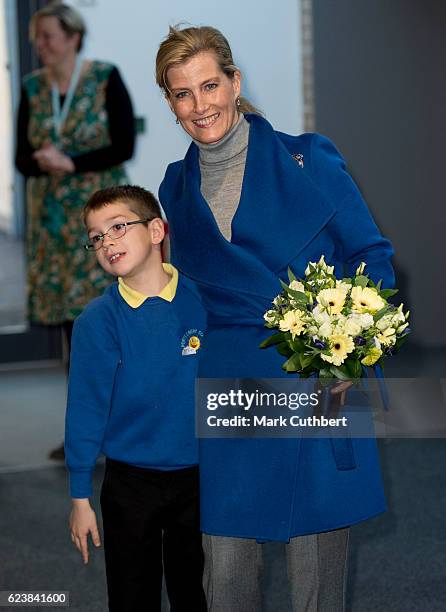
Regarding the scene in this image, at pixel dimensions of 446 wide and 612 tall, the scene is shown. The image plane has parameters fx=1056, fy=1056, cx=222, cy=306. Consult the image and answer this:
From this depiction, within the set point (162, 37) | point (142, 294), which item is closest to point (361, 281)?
point (142, 294)

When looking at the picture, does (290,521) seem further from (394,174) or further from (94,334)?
(394,174)

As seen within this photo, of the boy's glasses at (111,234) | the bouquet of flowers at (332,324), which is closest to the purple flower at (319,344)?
the bouquet of flowers at (332,324)

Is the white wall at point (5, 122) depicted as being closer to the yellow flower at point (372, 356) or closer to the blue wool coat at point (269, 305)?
the blue wool coat at point (269, 305)

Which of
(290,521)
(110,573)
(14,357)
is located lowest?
(14,357)

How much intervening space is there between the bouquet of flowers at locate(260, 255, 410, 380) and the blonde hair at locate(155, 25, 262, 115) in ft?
1.80

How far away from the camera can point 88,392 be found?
97.0 inches

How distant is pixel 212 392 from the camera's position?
2418 millimetres

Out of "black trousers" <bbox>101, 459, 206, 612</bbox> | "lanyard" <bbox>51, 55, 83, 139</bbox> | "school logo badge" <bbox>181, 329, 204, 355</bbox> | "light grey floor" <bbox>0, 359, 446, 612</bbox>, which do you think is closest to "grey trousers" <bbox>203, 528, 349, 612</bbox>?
"black trousers" <bbox>101, 459, 206, 612</bbox>

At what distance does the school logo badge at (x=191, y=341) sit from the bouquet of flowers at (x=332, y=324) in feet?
0.95

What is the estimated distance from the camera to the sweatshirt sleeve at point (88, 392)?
2455 mm

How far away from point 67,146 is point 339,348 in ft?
10.9

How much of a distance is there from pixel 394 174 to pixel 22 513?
13.9 feet

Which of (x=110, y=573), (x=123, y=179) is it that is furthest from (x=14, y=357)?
(x=110, y=573)

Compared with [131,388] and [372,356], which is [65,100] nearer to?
[131,388]
